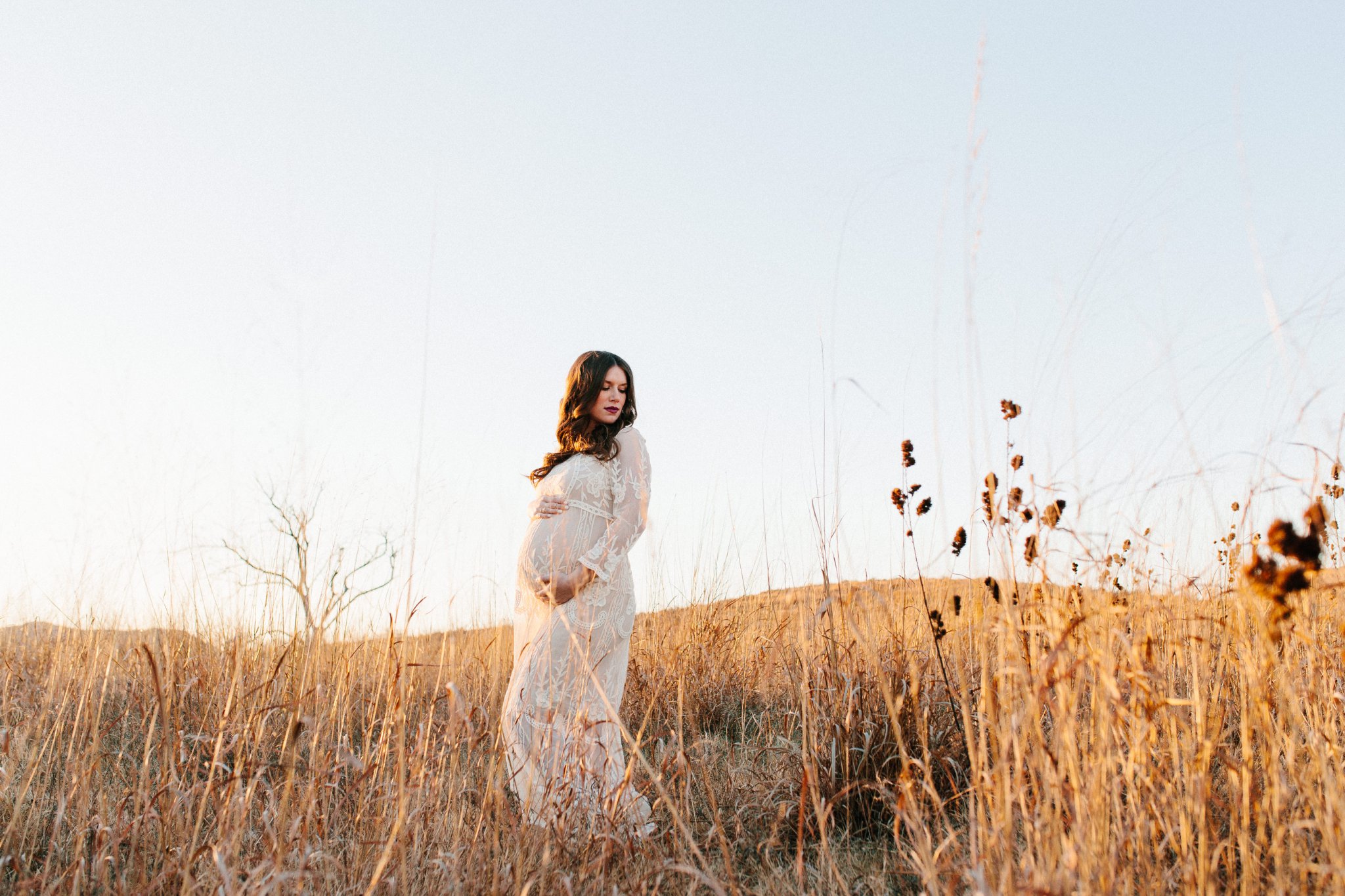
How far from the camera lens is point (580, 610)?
259 cm

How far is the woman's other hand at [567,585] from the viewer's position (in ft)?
8.30

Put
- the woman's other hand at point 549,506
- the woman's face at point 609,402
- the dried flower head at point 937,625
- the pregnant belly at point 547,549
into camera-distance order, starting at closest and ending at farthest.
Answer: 1. the dried flower head at point 937,625
2. the pregnant belly at point 547,549
3. the woman's other hand at point 549,506
4. the woman's face at point 609,402

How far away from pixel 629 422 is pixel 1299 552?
229 cm

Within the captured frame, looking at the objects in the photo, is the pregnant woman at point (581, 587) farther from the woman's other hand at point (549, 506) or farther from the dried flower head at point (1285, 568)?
the dried flower head at point (1285, 568)

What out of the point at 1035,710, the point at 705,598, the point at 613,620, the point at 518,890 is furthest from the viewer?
the point at 705,598

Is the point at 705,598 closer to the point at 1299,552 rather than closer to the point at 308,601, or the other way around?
the point at 308,601

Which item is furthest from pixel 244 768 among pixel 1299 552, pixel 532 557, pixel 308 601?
pixel 1299 552

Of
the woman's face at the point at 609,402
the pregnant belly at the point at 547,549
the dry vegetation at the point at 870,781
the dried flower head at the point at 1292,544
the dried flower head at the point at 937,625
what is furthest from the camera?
the woman's face at the point at 609,402

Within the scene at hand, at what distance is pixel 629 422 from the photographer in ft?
10.1

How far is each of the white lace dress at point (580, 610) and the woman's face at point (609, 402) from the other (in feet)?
0.48

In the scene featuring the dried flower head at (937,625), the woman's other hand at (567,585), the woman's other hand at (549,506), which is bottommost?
the dried flower head at (937,625)

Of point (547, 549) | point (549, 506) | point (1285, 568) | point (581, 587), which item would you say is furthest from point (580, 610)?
point (1285, 568)

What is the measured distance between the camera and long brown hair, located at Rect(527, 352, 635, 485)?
299cm

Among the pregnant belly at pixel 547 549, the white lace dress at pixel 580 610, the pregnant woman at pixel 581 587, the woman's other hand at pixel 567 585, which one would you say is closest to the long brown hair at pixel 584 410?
the pregnant woman at pixel 581 587
